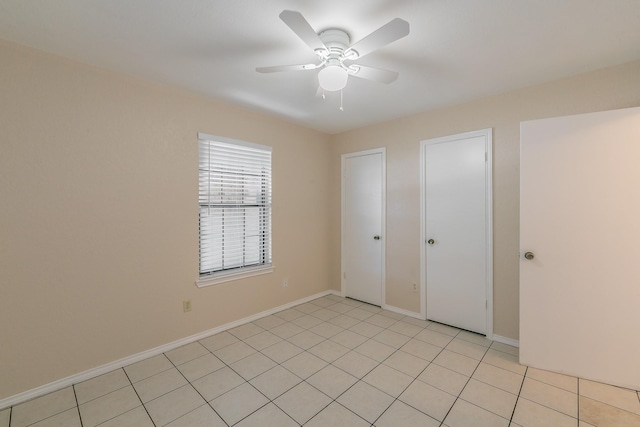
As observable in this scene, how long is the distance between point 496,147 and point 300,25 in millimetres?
2300

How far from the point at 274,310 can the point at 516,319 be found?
259cm

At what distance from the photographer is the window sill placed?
2785 millimetres

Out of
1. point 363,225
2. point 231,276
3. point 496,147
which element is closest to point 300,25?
point 496,147

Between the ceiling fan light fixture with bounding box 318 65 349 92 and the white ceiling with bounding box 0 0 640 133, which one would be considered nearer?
the white ceiling with bounding box 0 0 640 133

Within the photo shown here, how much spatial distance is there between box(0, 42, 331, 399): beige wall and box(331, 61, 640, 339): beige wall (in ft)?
6.29

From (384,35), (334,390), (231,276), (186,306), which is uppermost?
(384,35)

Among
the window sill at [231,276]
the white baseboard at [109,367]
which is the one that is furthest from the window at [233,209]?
the white baseboard at [109,367]

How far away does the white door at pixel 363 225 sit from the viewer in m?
3.63

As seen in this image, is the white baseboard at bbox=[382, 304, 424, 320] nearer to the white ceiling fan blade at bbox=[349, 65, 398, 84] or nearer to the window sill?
the window sill

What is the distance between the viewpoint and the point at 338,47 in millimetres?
1753

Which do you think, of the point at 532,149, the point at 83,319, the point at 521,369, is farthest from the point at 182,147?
the point at 521,369

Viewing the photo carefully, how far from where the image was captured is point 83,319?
2.11 meters

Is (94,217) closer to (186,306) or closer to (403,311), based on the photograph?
(186,306)

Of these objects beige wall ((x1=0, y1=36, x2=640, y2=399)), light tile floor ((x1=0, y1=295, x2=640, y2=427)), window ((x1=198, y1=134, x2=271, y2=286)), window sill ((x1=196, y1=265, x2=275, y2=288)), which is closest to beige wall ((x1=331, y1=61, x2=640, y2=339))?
beige wall ((x1=0, y1=36, x2=640, y2=399))
